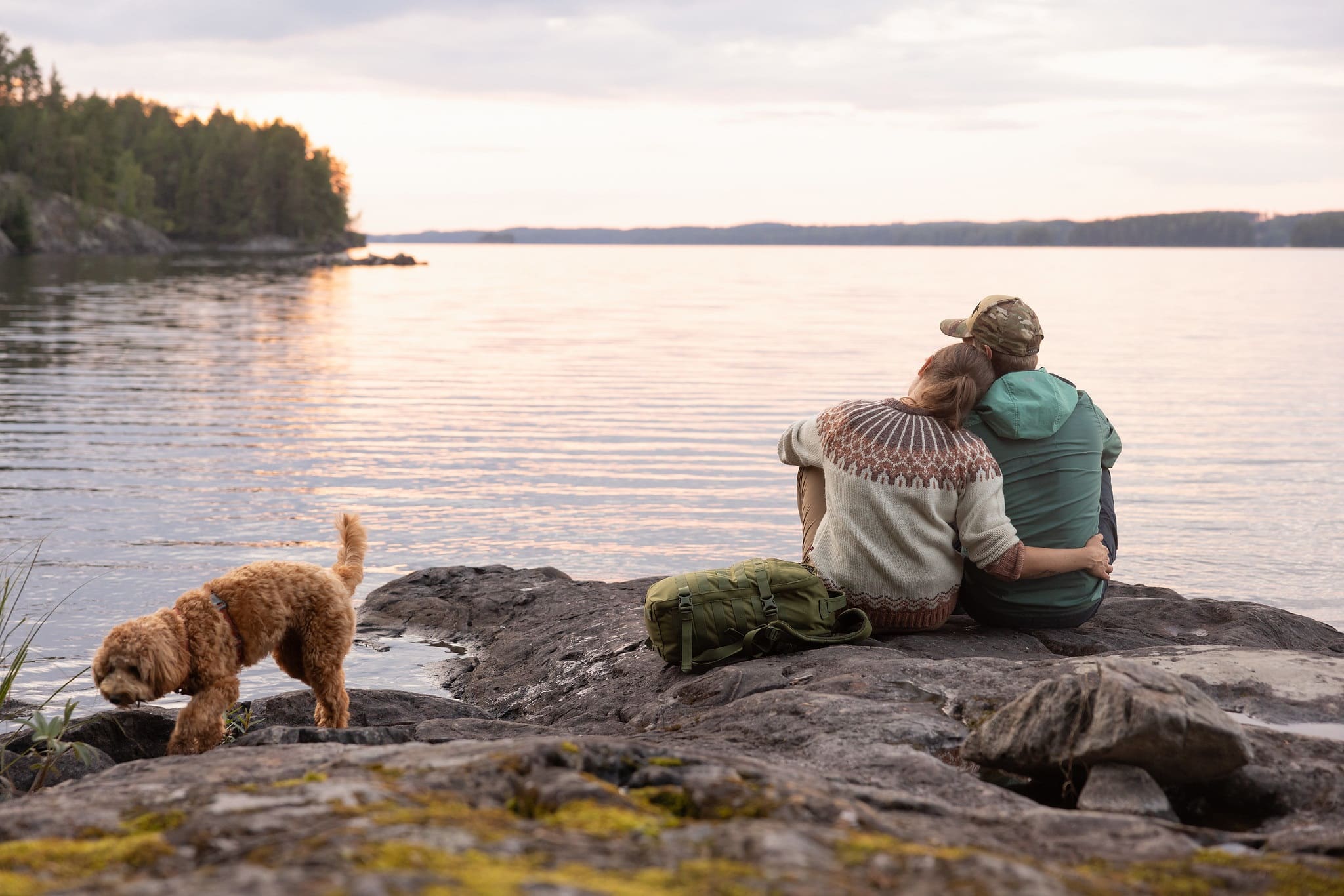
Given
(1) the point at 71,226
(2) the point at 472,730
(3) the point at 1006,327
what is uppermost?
(1) the point at 71,226

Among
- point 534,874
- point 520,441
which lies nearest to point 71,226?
point 520,441

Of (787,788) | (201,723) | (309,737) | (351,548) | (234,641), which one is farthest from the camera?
Result: (351,548)

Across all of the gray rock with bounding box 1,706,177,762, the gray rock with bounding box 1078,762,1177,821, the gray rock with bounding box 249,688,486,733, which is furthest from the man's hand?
the gray rock with bounding box 1,706,177,762

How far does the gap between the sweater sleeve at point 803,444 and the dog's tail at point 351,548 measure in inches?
90.4

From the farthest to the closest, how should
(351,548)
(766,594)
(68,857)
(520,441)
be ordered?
(520,441), (351,548), (766,594), (68,857)

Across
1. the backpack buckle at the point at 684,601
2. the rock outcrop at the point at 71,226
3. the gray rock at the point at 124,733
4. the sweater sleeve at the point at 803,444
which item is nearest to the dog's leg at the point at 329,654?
the gray rock at the point at 124,733

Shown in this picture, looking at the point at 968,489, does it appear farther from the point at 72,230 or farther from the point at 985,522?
the point at 72,230

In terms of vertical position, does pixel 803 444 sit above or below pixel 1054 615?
above

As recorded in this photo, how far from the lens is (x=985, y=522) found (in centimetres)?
540

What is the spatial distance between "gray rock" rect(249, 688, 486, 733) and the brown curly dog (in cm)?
18

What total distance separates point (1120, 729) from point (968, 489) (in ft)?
6.55

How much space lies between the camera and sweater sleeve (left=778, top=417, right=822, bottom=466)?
5.64 m

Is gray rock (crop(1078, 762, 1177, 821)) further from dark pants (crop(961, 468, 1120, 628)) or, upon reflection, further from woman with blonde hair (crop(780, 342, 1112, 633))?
dark pants (crop(961, 468, 1120, 628))

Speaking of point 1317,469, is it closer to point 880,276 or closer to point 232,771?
point 232,771
